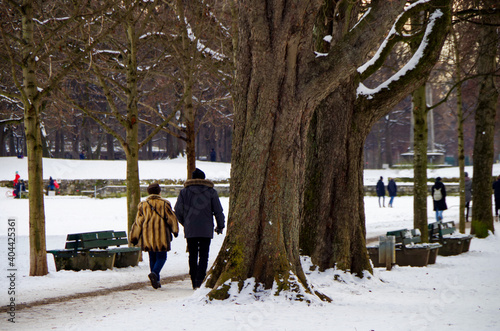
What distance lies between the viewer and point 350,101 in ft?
28.6

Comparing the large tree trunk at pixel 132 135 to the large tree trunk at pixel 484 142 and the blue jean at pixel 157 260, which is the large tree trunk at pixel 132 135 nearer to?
the blue jean at pixel 157 260

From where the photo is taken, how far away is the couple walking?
7.88m

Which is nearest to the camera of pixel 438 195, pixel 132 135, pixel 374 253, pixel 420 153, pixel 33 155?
pixel 33 155

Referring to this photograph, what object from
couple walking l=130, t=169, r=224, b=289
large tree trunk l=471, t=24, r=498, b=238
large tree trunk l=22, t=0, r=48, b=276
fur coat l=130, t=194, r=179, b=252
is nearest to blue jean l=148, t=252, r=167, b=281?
couple walking l=130, t=169, r=224, b=289

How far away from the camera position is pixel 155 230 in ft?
27.4

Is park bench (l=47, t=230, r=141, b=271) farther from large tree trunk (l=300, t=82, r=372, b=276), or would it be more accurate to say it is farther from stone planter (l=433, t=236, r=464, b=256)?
stone planter (l=433, t=236, r=464, b=256)

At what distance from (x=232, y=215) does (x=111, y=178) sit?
103 ft

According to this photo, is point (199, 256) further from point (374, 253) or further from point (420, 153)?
point (420, 153)

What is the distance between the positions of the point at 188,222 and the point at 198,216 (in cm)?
16

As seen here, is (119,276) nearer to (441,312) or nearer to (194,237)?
(194,237)

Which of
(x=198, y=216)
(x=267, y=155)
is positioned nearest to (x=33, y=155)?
(x=198, y=216)

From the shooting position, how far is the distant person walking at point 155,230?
8320 millimetres

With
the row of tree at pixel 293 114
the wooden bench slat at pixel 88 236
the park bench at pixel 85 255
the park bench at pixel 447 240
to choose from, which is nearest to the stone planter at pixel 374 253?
the row of tree at pixel 293 114

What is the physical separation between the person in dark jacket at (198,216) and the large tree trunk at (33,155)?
307cm
